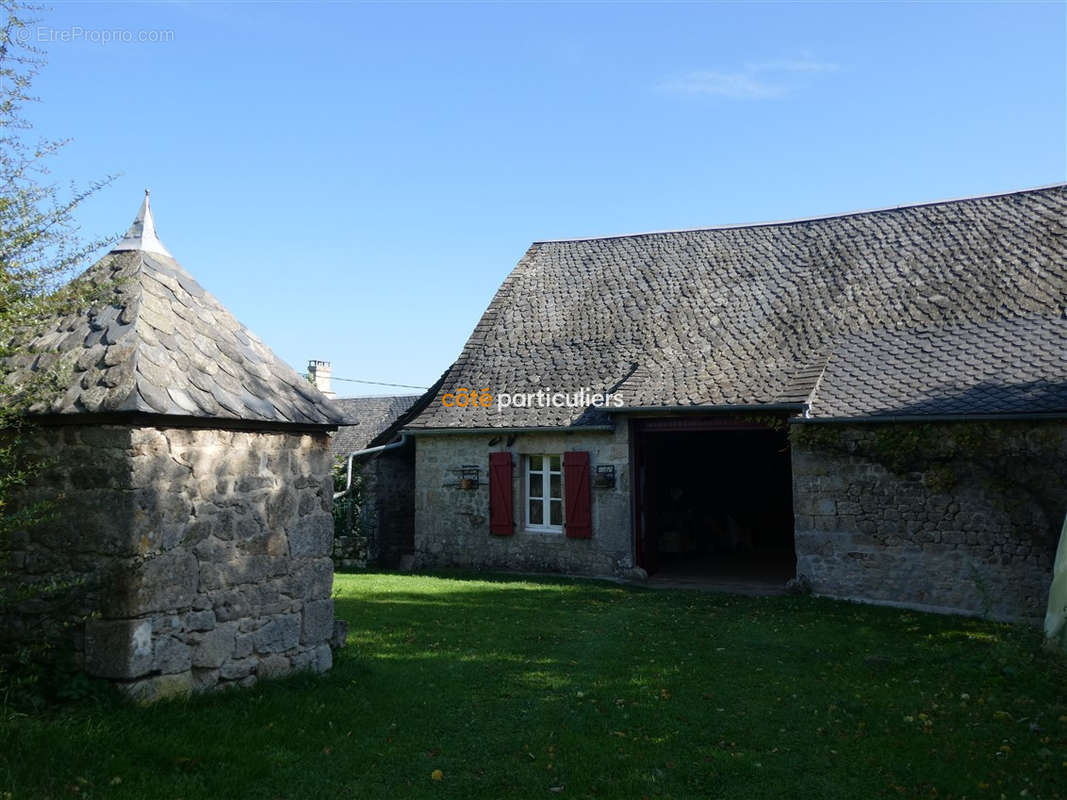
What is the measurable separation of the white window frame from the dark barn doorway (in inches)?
55.0

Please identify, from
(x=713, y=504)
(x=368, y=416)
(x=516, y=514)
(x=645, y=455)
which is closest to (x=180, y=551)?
(x=516, y=514)

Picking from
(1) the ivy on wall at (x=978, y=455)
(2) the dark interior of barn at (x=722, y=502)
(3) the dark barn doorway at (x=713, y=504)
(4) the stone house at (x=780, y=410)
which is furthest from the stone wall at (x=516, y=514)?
(1) the ivy on wall at (x=978, y=455)

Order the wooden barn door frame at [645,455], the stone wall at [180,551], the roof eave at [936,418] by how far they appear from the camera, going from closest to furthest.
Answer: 1. the stone wall at [180,551]
2. the roof eave at [936,418]
3. the wooden barn door frame at [645,455]

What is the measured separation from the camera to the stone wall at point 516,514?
524 inches

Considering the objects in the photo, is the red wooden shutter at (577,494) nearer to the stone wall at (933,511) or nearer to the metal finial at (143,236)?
the stone wall at (933,511)

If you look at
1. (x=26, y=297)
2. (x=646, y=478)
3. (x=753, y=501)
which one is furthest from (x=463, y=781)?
(x=753, y=501)

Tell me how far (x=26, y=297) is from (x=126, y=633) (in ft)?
6.72

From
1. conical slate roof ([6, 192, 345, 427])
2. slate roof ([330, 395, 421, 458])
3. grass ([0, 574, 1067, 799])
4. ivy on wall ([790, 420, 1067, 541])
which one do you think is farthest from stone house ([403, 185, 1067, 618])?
slate roof ([330, 395, 421, 458])

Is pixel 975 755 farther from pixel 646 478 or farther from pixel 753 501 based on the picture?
pixel 753 501

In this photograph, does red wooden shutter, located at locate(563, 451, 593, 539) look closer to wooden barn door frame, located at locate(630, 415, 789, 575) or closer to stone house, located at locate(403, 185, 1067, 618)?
stone house, located at locate(403, 185, 1067, 618)

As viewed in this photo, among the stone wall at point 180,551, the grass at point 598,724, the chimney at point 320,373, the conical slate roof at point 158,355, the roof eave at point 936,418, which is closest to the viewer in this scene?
the grass at point 598,724

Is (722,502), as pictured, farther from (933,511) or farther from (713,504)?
(933,511)

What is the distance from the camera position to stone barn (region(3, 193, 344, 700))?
4.98 m

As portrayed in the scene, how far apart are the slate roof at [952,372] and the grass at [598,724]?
2.91m
